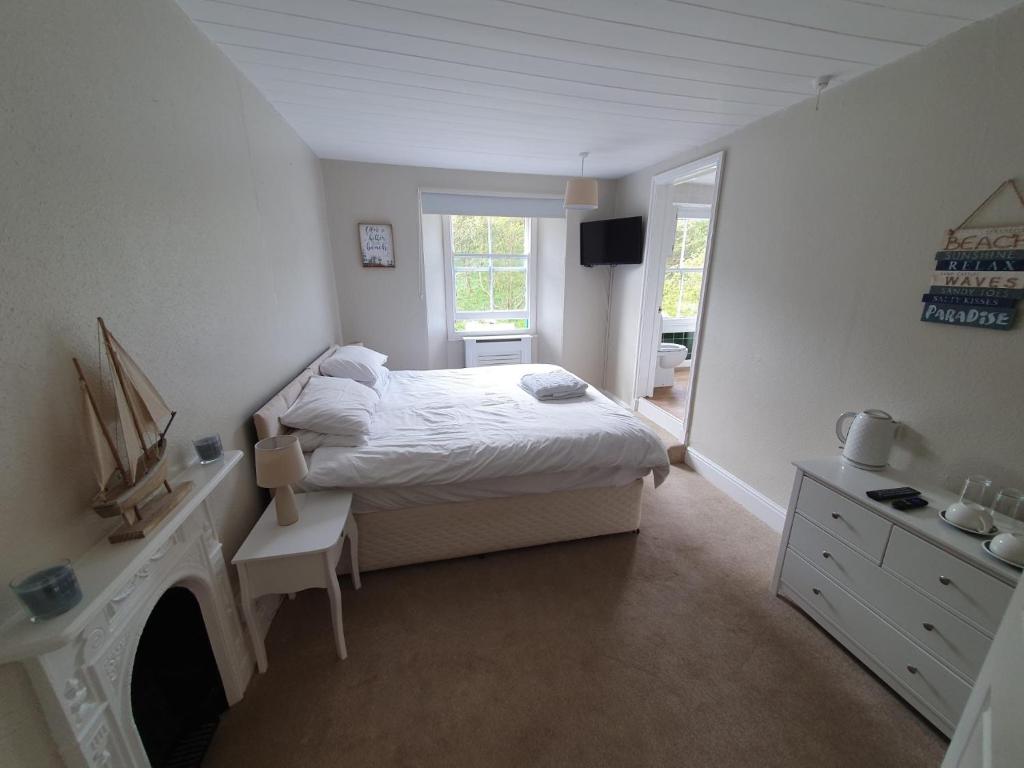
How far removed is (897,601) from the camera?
55.7 inches

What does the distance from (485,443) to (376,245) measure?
2.59m

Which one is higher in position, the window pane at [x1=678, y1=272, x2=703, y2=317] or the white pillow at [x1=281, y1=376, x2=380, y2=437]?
the window pane at [x1=678, y1=272, x2=703, y2=317]

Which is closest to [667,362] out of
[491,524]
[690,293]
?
[690,293]

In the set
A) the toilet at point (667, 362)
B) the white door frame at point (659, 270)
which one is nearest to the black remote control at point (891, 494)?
the white door frame at point (659, 270)

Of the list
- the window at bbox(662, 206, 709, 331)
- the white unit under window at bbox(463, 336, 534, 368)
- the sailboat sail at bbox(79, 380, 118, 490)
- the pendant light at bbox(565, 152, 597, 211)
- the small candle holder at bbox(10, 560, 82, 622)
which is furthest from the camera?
the window at bbox(662, 206, 709, 331)

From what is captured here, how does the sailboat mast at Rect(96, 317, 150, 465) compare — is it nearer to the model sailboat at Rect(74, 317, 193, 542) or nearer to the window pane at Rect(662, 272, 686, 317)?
the model sailboat at Rect(74, 317, 193, 542)

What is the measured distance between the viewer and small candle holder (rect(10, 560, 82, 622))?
2.31 feet

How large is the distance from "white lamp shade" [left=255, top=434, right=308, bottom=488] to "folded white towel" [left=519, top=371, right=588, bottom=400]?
1.57m

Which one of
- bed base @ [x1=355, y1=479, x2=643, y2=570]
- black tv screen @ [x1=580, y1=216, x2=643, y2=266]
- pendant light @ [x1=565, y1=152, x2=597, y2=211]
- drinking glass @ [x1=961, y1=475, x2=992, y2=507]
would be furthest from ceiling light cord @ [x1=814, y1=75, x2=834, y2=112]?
bed base @ [x1=355, y1=479, x2=643, y2=570]

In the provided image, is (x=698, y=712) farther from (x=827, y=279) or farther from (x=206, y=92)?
(x=206, y=92)

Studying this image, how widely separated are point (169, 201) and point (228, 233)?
0.39 metres

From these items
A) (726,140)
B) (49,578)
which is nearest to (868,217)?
(726,140)

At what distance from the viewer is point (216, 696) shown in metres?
1.38

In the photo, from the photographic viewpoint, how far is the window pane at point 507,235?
438cm
